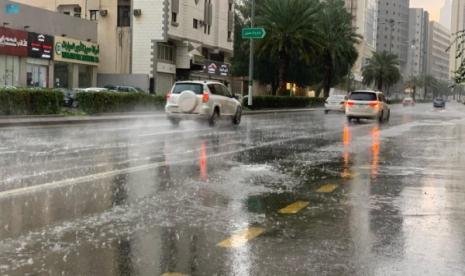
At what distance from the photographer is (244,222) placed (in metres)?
6.81

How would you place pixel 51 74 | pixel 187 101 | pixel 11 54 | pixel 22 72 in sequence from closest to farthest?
pixel 187 101 → pixel 11 54 → pixel 22 72 → pixel 51 74

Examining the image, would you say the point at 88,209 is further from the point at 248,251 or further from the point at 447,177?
the point at 447,177

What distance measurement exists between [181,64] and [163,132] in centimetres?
3691

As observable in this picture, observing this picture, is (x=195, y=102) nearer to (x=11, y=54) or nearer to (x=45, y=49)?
(x=11, y=54)

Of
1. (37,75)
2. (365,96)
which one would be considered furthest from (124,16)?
(365,96)

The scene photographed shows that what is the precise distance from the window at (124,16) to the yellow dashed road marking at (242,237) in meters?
50.2

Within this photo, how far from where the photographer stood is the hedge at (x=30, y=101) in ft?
83.2

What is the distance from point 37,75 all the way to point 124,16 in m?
12.6

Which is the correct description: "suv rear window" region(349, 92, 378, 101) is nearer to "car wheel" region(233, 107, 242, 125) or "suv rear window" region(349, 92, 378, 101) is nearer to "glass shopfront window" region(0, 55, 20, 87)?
"car wheel" region(233, 107, 242, 125)

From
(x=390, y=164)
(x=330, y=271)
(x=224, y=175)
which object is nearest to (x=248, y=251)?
(x=330, y=271)

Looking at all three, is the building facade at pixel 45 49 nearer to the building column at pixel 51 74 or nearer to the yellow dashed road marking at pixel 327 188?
the building column at pixel 51 74

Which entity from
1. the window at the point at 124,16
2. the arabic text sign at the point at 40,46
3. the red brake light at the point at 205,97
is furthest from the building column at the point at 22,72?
the red brake light at the point at 205,97

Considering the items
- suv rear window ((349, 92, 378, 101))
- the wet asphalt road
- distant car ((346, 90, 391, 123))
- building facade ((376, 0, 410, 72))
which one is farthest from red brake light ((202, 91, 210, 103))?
building facade ((376, 0, 410, 72))

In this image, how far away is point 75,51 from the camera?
161ft
